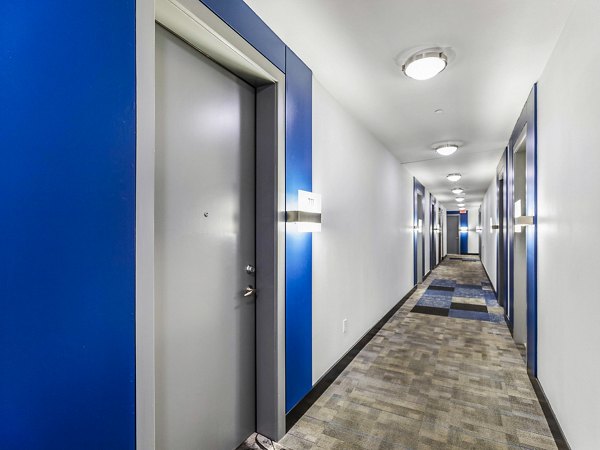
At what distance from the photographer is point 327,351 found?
3006 millimetres

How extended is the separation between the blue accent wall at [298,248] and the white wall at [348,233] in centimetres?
18

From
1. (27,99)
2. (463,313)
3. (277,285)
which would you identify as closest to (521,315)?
(463,313)

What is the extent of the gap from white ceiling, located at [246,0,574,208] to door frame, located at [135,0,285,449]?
1.19 ft

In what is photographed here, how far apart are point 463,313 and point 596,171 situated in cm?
440

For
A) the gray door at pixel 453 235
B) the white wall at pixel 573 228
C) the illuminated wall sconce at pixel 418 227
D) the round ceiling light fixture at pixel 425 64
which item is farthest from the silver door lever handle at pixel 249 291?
the gray door at pixel 453 235

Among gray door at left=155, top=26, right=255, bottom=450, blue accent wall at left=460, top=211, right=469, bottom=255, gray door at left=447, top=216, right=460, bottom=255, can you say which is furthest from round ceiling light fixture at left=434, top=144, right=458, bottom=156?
gray door at left=447, top=216, right=460, bottom=255

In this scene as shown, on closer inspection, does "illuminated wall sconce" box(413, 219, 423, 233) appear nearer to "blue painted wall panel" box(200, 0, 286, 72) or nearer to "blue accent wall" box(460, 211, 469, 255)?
"blue painted wall panel" box(200, 0, 286, 72)

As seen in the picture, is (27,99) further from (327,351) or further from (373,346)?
(373,346)

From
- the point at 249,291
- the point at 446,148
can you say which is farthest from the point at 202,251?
the point at 446,148

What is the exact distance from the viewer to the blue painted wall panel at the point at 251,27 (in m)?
1.60

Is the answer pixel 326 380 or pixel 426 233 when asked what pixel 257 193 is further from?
pixel 426 233

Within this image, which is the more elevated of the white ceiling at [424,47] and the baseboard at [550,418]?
the white ceiling at [424,47]

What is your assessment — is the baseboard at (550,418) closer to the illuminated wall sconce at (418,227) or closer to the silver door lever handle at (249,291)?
the silver door lever handle at (249,291)

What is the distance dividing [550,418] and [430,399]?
823mm
